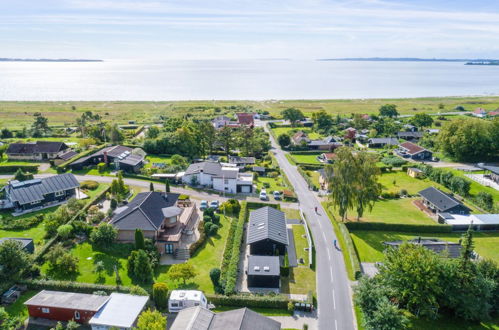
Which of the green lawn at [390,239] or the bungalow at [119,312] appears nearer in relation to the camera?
the bungalow at [119,312]

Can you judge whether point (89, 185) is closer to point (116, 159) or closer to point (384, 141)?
point (116, 159)

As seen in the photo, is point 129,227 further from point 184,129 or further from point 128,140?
point 128,140

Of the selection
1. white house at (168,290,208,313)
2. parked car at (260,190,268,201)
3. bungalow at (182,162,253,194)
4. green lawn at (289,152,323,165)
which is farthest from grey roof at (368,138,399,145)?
white house at (168,290,208,313)

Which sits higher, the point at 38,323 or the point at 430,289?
the point at 430,289

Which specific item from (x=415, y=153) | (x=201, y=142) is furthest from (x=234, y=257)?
(x=415, y=153)

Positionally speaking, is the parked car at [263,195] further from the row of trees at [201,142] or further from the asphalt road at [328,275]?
the row of trees at [201,142]

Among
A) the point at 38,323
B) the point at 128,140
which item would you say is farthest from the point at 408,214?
the point at 128,140

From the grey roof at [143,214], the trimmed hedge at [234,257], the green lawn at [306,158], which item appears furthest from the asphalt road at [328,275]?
the green lawn at [306,158]
